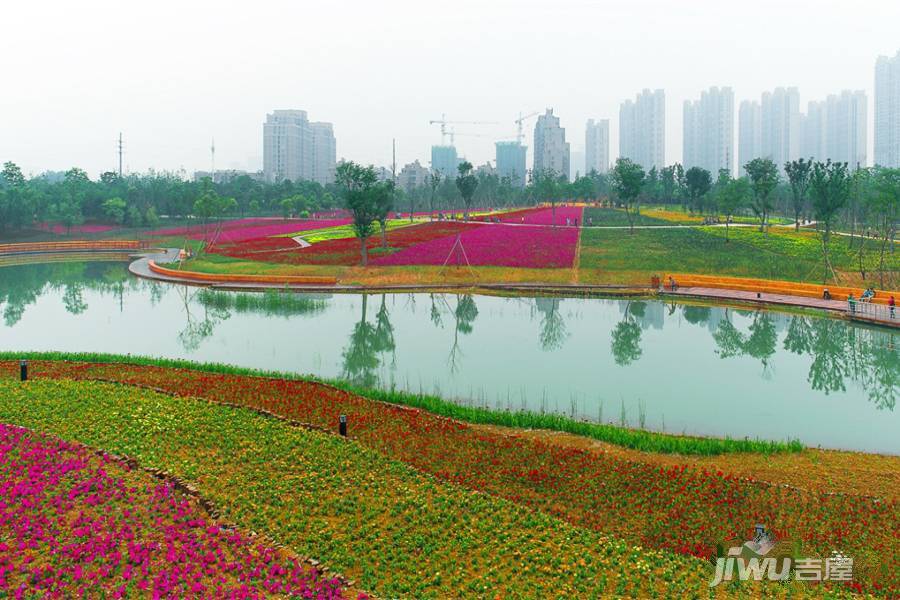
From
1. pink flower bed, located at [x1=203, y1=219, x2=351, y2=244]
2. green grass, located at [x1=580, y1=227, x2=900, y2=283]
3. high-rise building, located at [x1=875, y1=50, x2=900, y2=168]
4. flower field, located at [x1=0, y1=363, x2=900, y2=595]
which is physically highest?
high-rise building, located at [x1=875, y1=50, x2=900, y2=168]

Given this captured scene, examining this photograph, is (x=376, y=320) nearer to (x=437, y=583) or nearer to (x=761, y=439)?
(x=761, y=439)

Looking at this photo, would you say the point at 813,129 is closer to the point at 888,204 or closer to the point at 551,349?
the point at 888,204

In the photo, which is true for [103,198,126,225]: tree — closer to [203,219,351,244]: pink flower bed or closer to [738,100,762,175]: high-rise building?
[203,219,351,244]: pink flower bed

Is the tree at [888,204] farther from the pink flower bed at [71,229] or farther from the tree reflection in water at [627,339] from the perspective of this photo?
the pink flower bed at [71,229]

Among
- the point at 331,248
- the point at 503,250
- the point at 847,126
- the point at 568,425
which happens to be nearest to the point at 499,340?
the point at 568,425

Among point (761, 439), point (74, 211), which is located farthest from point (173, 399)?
point (74, 211)

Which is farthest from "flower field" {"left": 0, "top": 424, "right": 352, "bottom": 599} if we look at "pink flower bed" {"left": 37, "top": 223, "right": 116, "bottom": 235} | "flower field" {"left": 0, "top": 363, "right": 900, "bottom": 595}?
"pink flower bed" {"left": 37, "top": 223, "right": 116, "bottom": 235}
